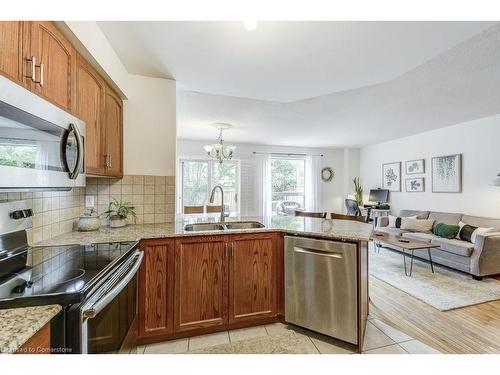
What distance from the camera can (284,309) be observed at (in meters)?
2.01

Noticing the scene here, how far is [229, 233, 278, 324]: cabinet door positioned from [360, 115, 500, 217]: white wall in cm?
396

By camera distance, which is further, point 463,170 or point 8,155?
point 463,170

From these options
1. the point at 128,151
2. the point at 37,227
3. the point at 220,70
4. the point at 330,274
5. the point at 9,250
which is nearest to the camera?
the point at 9,250

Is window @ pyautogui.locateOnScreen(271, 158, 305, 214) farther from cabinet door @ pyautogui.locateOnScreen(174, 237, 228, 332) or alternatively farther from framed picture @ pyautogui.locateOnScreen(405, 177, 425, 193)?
cabinet door @ pyautogui.locateOnScreen(174, 237, 228, 332)

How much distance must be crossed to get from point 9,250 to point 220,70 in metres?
1.91

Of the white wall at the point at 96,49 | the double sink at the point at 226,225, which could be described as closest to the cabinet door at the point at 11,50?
the white wall at the point at 96,49

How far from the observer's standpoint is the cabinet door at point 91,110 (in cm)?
157

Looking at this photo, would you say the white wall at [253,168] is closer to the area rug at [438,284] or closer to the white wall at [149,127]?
the area rug at [438,284]

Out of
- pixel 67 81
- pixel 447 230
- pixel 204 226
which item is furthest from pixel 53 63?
pixel 447 230

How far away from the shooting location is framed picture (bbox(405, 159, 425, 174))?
4.90 m

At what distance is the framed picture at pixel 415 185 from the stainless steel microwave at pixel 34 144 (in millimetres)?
5729
